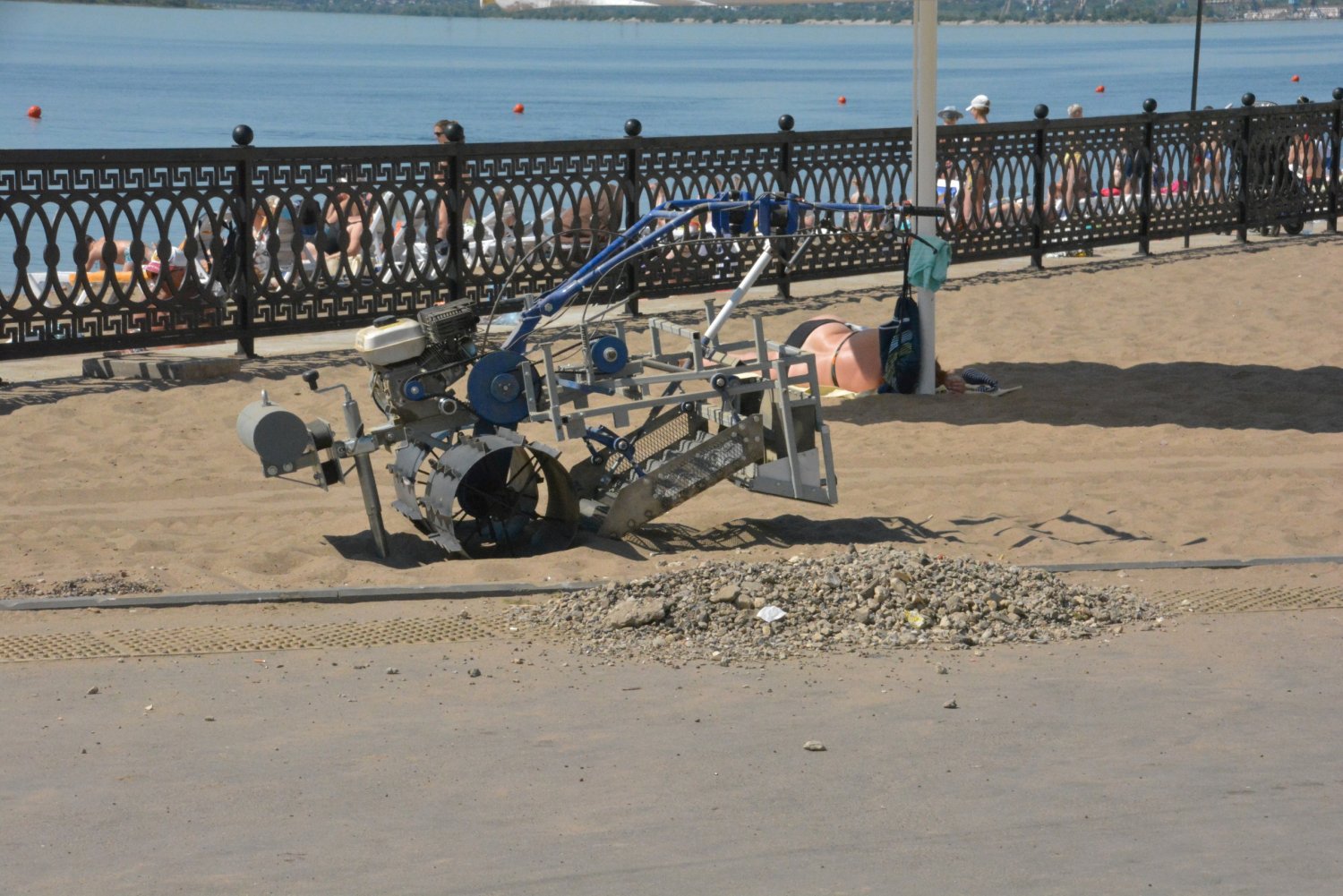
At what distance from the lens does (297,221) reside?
12.6 m

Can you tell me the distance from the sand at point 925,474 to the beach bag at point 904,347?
15 cm

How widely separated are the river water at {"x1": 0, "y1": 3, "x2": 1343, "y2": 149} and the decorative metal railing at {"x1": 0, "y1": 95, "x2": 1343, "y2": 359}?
2711 cm

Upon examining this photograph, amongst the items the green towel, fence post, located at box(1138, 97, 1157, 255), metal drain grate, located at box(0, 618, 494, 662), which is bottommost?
metal drain grate, located at box(0, 618, 494, 662)

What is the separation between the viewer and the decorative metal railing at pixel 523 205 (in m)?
12.2

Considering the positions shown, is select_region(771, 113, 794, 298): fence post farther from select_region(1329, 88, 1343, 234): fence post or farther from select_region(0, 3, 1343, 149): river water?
select_region(0, 3, 1343, 149): river water

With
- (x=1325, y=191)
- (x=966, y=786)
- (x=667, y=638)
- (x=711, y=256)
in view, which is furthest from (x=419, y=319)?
(x=1325, y=191)

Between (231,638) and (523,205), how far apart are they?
8.38m

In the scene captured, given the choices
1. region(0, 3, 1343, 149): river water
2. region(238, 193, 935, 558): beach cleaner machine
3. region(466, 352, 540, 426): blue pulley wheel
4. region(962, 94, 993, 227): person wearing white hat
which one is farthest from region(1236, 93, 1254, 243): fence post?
region(0, 3, 1343, 149): river water

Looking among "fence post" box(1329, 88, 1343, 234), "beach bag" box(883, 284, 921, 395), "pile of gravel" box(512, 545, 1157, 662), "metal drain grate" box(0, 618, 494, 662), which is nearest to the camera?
"metal drain grate" box(0, 618, 494, 662)

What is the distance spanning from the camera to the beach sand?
4609mm

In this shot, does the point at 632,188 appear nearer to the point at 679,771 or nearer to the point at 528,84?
the point at 679,771

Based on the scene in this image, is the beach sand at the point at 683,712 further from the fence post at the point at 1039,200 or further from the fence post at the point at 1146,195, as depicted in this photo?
the fence post at the point at 1146,195

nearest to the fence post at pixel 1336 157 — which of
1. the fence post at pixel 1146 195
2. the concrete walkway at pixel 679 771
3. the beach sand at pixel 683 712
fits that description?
the fence post at pixel 1146 195

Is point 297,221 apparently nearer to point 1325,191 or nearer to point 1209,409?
point 1209,409
